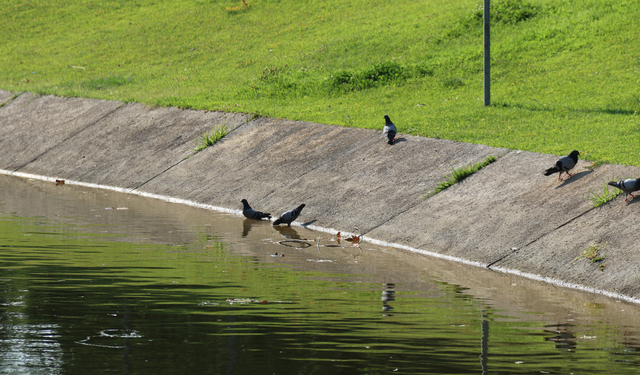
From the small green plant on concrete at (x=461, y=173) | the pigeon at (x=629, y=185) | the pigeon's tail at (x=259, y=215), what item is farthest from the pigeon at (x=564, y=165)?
the pigeon's tail at (x=259, y=215)

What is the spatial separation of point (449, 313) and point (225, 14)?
28.3m

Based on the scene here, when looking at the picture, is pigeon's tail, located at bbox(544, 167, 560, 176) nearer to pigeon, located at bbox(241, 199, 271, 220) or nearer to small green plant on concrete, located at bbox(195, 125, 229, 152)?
pigeon, located at bbox(241, 199, 271, 220)

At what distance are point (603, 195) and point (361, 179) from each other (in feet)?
15.6

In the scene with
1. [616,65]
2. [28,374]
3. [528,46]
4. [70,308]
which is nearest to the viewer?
[28,374]

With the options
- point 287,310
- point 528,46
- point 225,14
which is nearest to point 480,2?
point 528,46

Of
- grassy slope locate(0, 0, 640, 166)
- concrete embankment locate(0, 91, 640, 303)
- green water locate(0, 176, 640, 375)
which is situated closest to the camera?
green water locate(0, 176, 640, 375)

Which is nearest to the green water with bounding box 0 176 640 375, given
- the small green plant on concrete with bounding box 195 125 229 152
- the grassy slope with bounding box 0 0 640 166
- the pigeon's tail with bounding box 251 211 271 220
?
the pigeon's tail with bounding box 251 211 271 220

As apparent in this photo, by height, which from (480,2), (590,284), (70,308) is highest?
(480,2)

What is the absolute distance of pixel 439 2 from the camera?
30781 mm

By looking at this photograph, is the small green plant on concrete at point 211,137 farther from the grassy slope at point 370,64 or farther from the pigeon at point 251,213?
the pigeon at point 251,213

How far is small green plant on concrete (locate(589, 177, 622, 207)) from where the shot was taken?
12359 mm

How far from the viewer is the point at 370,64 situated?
25625mm

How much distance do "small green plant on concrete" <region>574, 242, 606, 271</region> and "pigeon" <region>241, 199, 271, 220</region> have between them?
596 centimetres

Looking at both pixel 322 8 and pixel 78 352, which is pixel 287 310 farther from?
pixel 322 8
